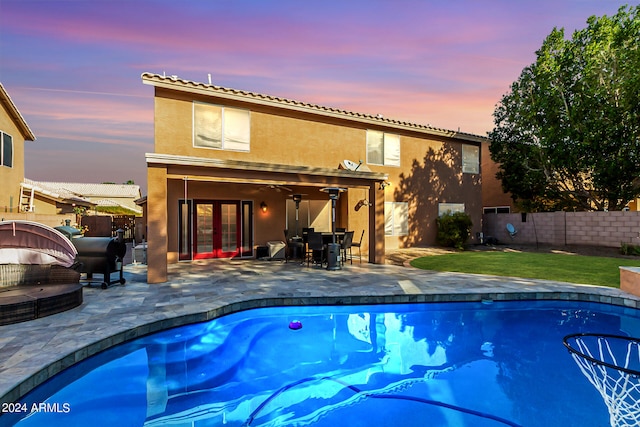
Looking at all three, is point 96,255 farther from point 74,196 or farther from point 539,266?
point 74,196

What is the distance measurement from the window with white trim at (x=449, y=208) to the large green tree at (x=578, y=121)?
3.42m

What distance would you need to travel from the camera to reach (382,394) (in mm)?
4168

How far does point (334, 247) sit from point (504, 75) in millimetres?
14161

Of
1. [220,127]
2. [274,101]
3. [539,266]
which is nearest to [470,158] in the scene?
[539,266]

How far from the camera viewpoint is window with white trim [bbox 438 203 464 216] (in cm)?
1709

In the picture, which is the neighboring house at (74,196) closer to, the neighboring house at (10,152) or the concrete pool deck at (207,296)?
the neighboring house at (10,152)

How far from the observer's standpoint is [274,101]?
1223cm

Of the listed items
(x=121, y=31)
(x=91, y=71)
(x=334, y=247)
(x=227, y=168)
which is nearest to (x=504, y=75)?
(x=334, y=247)

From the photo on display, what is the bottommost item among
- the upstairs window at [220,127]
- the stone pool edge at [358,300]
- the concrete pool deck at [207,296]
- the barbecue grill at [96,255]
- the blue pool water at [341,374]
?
the blue pool water at [341,374]

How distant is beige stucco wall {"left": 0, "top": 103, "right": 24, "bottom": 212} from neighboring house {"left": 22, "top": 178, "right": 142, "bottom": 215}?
76 cm

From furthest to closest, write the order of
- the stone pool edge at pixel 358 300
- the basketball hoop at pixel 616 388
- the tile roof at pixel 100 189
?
the tile roof at pixel 100 189, the stone pool edge at pixel 358 300, the basketball hoop at pixel 616 388

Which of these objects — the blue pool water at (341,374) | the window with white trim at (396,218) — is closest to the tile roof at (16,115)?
the blue pool water at (341,374)

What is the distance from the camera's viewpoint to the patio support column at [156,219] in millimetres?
7863

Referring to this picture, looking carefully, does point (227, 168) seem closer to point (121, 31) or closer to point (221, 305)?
point (221, 305)
